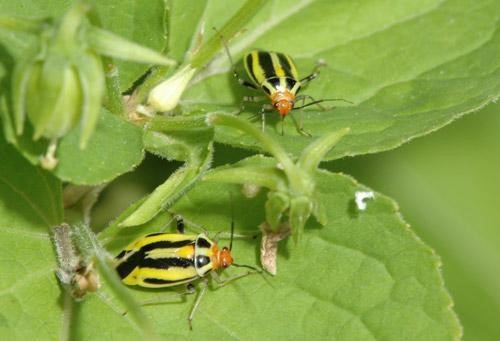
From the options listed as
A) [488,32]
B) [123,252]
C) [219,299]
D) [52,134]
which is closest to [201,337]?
[219,299]

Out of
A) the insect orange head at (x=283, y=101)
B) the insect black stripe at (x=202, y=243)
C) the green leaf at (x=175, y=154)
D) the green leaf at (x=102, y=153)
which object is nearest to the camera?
the green leaf at (x=102, y=153)

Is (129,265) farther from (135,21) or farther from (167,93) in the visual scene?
(135,21)

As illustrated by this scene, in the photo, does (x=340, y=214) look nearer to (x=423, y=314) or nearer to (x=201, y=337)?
(x=423, y=314)

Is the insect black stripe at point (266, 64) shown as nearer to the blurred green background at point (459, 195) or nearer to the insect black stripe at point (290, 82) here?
the insect black stripe at point (290, 82)

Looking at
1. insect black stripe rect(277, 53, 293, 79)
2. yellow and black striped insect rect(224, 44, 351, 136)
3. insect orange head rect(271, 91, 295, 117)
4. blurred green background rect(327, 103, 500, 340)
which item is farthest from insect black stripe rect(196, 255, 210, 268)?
blurred green background rect(327, 103, 500, 340)

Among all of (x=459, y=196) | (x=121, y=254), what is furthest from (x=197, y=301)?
(x=459, y=196)

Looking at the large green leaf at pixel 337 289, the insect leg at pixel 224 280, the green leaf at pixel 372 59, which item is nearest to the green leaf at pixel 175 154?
the large green leaf at pixel 337 289
